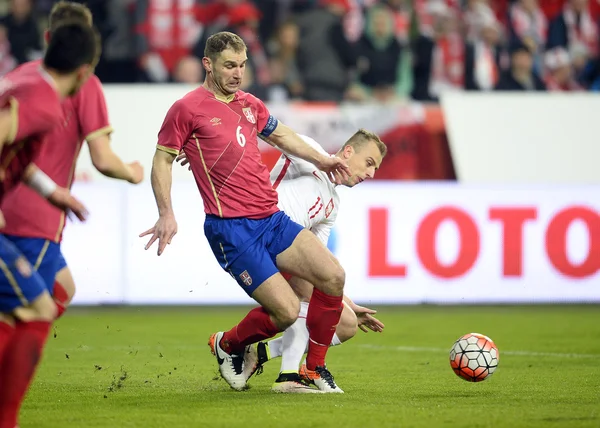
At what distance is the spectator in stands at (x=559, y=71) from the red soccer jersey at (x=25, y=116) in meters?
Result: 12.0

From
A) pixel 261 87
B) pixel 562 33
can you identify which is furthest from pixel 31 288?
pixel 562 33

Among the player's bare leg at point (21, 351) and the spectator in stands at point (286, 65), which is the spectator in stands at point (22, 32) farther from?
the player's bare leg at point (21, 351)

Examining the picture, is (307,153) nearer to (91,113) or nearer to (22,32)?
(91,113)

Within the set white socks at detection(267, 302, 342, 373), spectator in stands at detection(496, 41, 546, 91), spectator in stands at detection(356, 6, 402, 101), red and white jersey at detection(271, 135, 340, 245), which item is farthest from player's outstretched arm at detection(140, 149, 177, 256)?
spectator in stands at detection(496, 41, 546, 91)

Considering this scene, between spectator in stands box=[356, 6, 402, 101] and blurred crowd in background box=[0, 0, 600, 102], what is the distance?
0.04 feet

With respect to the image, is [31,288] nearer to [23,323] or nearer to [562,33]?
[23,323]

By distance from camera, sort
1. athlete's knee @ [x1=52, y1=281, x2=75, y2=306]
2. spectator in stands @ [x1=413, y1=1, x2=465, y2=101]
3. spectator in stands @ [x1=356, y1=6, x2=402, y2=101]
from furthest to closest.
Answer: spectator in stands @ [x1=413, y1=1, x2=465, y2=101]
spectator in stands @ [x1=356, y1=6, x2=402, y2=101]
athlete's knee @ [x1=52, y1=281, x2=75, y2=306]

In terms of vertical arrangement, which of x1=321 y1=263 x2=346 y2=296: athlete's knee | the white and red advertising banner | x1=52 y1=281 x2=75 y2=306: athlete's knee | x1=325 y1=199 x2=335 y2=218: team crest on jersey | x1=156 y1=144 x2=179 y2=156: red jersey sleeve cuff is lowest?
the white and red advertising banner

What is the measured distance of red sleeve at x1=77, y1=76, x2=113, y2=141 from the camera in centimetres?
541

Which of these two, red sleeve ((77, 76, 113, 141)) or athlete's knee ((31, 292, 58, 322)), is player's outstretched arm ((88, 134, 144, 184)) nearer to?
red sleeve ((77, 76, 113, 141))

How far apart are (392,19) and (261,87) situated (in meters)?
2.44

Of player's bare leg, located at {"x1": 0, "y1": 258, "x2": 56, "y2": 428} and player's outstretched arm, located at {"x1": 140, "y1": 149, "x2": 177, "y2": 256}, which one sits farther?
player's outstretched arm, located at {"x1": 140, "y1": 149, "x2": 177, "y2": 256}

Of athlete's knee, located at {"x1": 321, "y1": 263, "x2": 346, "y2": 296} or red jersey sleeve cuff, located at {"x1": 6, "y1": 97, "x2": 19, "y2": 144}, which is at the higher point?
red jersey sleeve cuff, located at {"x1": 6, "y1": 97, "x2": 19, "y2": 144}

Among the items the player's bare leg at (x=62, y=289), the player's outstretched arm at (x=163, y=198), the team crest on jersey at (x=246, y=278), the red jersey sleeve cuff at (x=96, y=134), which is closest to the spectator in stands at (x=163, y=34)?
the player's outstretched arm at (x=163, y=198)
